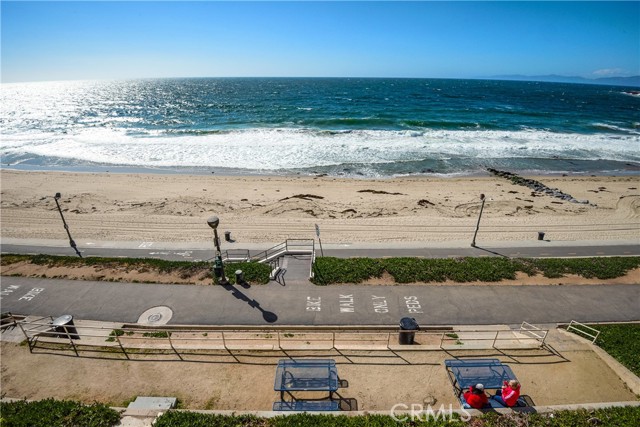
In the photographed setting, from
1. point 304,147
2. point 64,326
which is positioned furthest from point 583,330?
point 304,147

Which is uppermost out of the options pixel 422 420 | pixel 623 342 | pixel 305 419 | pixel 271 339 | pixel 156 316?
pixel 422 420

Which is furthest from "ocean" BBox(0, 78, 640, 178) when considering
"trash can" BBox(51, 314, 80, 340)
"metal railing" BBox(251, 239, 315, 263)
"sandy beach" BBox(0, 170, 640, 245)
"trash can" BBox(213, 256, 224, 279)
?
"trash can" BBox(51, 314, 80, 340)

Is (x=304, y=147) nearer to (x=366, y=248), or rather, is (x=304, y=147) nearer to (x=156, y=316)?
(x=366, y=248)

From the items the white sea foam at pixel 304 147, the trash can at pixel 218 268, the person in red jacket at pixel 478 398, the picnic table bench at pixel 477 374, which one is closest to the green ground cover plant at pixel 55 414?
the trash can at pixel 218 268

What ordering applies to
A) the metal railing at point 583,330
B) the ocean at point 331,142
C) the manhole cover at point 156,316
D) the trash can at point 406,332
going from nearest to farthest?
1. the trash can at point 406,332
2. the metal railing at point 583,330
3. the manhole cover at point 156,316
4. the ocean at point 331,142

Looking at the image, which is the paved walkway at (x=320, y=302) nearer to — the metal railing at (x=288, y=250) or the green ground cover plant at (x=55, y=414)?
the metal railing at (x=288, y=250)

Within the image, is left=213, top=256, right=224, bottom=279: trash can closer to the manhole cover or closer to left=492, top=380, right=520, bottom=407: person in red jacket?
the manhole cover
